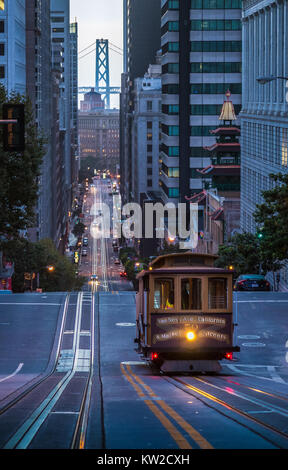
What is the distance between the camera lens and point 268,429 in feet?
42.9

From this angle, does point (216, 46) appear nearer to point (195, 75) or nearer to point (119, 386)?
point (195, 75)

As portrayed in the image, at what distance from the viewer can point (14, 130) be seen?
19922mm

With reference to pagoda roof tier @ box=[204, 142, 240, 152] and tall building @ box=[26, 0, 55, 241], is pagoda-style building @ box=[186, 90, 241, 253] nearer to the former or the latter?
pagoda roof tier @ box=[204, 142, 240, 152]

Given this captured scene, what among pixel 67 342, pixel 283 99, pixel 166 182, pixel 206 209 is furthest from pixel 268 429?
pixel 166 182

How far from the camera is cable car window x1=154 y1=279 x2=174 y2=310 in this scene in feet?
76.0

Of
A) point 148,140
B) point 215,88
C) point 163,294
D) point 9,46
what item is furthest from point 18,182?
point 148,140

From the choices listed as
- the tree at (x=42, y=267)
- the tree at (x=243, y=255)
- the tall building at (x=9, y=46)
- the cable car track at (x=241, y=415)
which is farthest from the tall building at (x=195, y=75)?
the cable car track at (x=241, y=415)

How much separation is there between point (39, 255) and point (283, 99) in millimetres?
29724

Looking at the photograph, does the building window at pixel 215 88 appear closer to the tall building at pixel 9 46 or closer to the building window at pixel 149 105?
the tall building at pixel 9 46

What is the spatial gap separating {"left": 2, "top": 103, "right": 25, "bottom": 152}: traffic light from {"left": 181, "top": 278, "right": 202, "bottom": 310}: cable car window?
6163 millimetres

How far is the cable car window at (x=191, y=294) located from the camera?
23047 mm

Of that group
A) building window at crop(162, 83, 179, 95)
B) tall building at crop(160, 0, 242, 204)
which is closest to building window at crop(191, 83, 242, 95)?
tall building at crop(160, 0, 242, 204)

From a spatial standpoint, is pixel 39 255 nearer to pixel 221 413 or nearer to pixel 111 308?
pixel 111 308

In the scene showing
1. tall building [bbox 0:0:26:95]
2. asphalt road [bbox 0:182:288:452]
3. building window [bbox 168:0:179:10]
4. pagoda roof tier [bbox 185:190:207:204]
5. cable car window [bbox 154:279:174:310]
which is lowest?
asphalt road [bbox 0:182:288:452]
